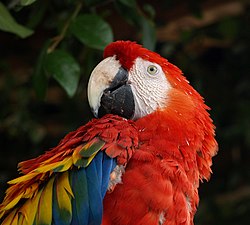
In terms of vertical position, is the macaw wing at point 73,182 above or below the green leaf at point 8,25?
below

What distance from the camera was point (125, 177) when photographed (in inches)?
68.4

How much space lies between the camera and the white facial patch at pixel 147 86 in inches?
75.1

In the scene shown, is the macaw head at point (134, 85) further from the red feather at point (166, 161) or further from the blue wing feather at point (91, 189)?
the blue wing feather at point (91, 189)

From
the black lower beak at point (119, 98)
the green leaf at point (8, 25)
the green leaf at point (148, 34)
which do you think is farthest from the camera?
the green leaf at point (148, 34)

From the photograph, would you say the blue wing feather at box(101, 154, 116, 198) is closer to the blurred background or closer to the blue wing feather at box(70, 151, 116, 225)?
the blue wing feather at box(70, 151, 116, 225)

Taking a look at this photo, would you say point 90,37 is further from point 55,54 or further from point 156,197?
point 156,197

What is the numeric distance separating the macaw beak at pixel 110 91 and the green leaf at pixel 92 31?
23 cm

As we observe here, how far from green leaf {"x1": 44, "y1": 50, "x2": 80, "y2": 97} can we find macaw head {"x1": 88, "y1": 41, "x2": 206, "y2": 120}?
0.19 metres

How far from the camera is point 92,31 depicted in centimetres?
214

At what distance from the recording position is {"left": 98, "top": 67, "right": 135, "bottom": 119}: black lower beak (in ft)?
6.11

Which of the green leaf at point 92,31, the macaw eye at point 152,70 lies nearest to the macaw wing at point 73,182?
the macaw eye at point 152,70

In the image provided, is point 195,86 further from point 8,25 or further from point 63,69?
point 8,25

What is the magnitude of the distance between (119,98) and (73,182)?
282 mm

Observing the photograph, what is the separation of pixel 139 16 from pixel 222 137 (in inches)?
53.9
